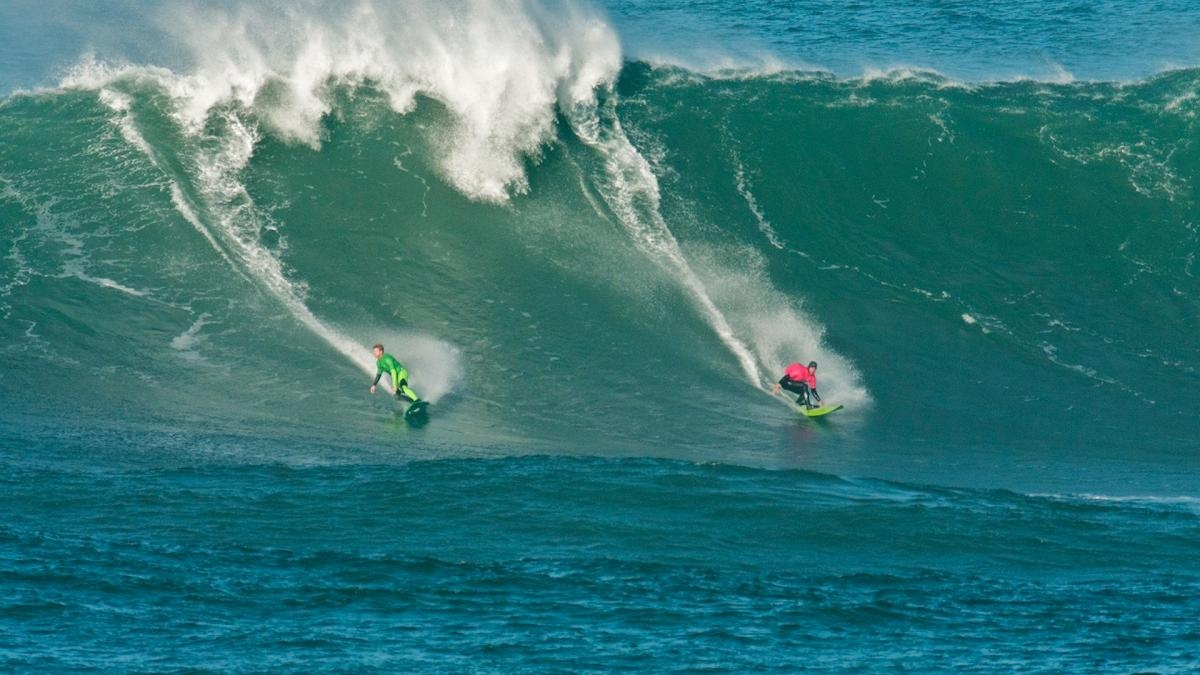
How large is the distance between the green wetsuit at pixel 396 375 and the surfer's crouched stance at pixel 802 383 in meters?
6.12

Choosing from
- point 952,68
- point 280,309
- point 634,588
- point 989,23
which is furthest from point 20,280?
point 989,23

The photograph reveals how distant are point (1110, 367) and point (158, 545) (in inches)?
656

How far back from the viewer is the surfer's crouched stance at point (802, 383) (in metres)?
27.0

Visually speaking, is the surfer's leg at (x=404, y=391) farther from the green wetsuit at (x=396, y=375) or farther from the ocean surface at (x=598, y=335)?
the ocean surface at (x=598, y=335)

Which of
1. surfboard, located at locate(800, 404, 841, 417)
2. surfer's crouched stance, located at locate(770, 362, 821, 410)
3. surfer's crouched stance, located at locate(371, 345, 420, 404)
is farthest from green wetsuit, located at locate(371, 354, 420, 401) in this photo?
surfboard, located at locate(800, 404, 841, 417)

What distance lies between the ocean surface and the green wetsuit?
1.02 ft

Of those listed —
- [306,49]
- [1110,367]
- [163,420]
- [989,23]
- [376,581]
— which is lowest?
[376,581]

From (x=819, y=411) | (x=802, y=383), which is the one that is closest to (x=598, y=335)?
(x=802, y=383)

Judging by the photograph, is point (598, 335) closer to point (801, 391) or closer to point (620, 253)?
point (620, 253)

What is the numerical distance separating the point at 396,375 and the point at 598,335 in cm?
422

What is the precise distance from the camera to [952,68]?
128ft

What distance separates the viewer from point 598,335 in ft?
95.0

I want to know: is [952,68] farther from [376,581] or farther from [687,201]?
[376,581]

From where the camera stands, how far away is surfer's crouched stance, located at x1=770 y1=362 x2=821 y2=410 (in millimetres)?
26953
